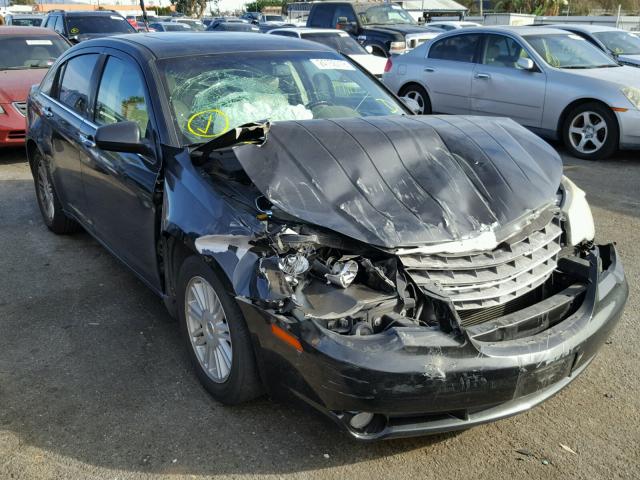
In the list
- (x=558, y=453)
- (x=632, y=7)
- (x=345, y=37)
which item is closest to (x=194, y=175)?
(x=558, y=453)

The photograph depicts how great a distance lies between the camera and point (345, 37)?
13391 millimetres

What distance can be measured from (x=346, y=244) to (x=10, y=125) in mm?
7174

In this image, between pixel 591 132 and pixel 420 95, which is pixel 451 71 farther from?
pixel 591 132

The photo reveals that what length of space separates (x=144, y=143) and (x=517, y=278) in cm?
216

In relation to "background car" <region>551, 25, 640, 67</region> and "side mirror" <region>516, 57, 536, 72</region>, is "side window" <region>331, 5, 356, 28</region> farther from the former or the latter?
"side mirror" <region>516, 57, 536, 72</region>

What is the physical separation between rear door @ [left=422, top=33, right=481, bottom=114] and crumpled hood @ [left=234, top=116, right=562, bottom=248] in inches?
254

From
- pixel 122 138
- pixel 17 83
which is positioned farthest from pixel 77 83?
pixel 17 83

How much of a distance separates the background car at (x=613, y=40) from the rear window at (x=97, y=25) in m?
10.1

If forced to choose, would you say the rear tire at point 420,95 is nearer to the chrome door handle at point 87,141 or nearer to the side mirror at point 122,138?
the chrome door handle at point 87,141

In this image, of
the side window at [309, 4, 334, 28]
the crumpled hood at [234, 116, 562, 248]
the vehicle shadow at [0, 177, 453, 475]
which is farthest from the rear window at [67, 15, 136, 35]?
the crumpled hood at [234, 116, 562, 248]

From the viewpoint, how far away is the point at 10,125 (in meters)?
8.35

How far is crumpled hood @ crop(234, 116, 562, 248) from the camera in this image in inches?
110

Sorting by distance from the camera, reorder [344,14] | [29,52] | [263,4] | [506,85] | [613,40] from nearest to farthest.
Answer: [506,85] → [29,52] → [613,40] → [344,14] → [263,4]

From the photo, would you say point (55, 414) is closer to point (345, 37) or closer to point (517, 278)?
point (517, 278)
